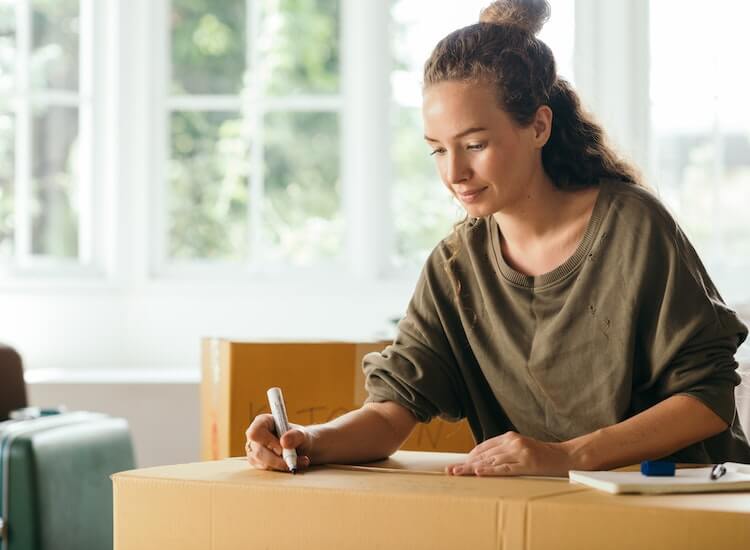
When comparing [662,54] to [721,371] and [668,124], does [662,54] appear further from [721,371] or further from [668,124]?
[721,371]

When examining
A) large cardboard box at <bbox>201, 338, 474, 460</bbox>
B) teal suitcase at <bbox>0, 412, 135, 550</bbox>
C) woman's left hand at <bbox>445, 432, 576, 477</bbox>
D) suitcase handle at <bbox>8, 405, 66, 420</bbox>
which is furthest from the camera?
suitcase handle at <bbox>8, 405, 66, 420</bbox>

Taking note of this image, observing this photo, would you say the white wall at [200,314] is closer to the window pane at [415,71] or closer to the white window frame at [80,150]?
the white window frame at [80,150]

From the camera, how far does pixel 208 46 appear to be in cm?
321

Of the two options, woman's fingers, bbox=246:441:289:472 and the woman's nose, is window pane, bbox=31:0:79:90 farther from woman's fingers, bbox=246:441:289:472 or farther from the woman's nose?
woman's fingers, bbox=246:441:289:472

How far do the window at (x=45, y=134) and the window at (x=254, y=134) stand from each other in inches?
9.9

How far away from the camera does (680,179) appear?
3.16 meters

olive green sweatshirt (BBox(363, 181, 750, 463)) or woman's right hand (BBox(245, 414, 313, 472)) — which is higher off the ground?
olive green sweatshirt (BBox(363, 181, 750, 463))

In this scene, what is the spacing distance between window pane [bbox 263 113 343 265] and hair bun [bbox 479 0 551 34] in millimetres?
1699

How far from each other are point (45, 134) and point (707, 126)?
1.87 m

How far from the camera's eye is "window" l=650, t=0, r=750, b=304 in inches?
123

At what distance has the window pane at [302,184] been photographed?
320cm

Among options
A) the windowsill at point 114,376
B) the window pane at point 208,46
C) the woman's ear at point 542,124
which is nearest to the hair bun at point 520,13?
the woman's ear at point 542,124

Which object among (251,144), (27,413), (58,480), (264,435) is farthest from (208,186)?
(264,435)

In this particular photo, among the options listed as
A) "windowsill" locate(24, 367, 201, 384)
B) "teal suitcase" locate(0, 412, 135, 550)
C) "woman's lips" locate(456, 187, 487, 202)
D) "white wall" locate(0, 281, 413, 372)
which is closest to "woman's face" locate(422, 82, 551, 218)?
"woman's lips" locate(456, 187, 487, 202)
